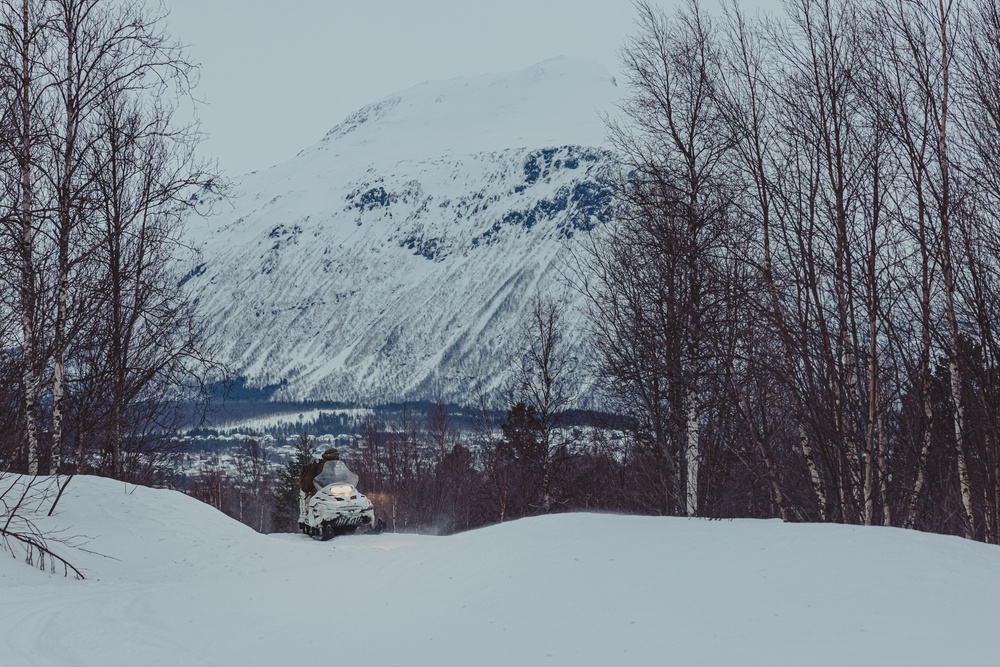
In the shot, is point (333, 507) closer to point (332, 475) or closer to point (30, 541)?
point (332, 475)

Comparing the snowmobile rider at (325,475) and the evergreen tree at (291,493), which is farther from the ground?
the snowmobile rider at (325,475)

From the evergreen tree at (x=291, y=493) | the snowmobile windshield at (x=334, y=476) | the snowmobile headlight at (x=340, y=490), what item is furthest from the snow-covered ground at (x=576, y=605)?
the evergreen tree at (x=291, y=493)

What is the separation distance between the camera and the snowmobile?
760 inches

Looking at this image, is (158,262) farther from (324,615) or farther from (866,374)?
(866,374)

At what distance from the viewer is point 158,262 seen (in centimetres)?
1945

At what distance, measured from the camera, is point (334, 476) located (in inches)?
803

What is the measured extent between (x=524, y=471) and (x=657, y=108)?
26.8 meters

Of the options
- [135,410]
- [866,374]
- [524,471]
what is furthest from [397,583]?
[524,471]

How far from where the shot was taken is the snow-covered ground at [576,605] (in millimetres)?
5457

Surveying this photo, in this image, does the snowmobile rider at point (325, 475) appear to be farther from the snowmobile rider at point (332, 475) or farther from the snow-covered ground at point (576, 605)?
the snow-covered ground at point (576, 605)

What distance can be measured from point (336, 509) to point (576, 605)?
13.5 meters

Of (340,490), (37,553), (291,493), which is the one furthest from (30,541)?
(291,493)

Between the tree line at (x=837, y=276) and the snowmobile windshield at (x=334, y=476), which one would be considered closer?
the tree line at (x=837, y=276)

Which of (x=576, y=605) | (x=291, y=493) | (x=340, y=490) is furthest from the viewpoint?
(x=291, y=493)
